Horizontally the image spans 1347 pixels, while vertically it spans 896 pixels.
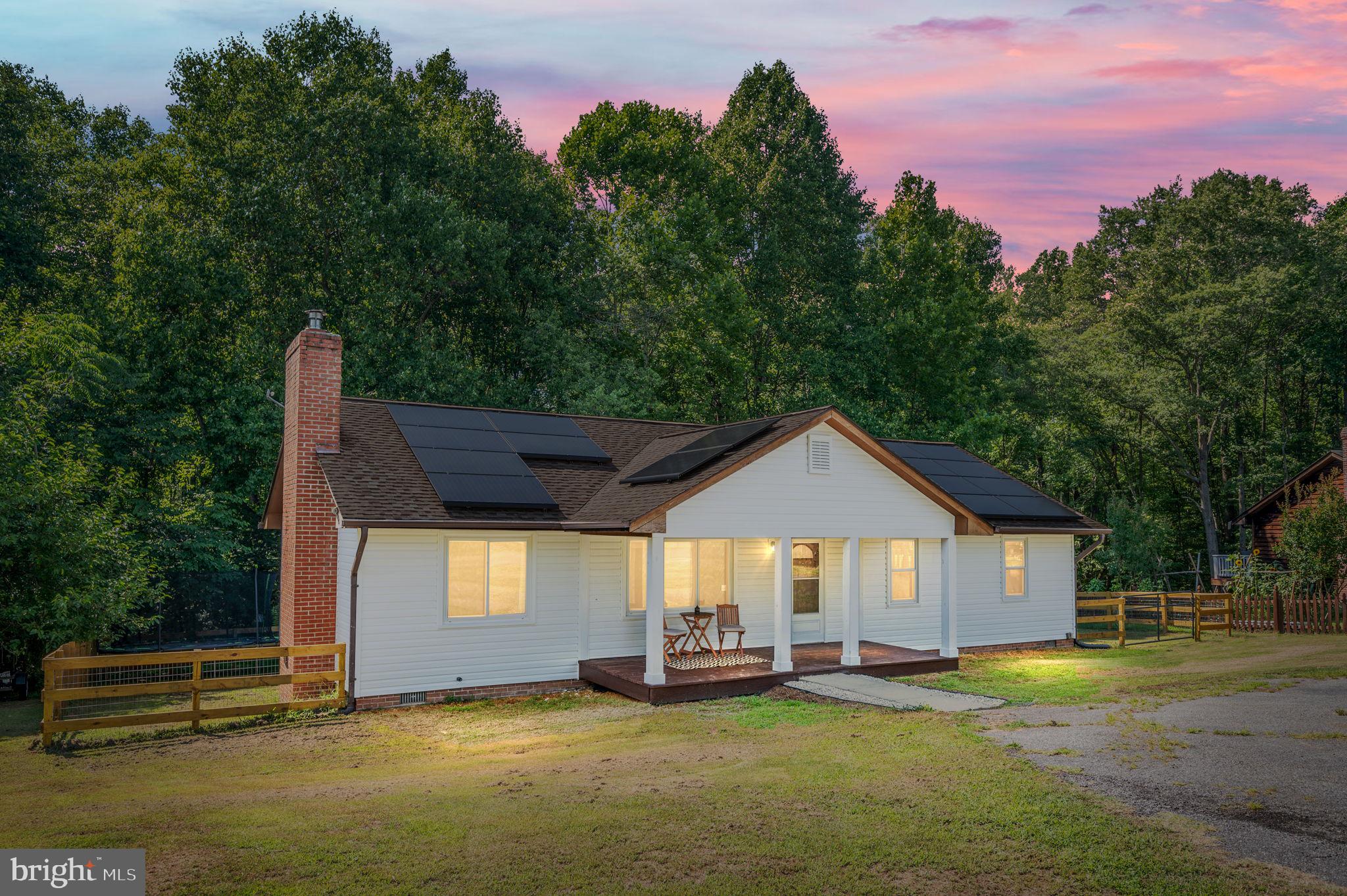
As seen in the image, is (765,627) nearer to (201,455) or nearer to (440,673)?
(440,673)

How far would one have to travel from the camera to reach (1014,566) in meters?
20.0

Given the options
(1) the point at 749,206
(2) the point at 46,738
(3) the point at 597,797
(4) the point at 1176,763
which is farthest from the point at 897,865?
(1) the point at 749,206

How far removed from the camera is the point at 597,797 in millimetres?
7953

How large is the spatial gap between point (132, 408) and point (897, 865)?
88.4 ft

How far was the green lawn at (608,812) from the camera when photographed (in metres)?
5.98

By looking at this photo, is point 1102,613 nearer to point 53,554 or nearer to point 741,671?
point 741,671

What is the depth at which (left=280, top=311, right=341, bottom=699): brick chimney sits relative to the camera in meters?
13.6

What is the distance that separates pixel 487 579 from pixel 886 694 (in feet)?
21.5

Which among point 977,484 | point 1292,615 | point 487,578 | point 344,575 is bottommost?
point 1292,615

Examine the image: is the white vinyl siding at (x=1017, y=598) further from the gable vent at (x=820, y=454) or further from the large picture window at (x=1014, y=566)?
the gable vent at (x=820, y=454)

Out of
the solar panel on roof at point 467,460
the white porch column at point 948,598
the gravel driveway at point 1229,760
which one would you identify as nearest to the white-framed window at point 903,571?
the white porch column at point 948,598

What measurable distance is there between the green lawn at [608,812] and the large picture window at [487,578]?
2.58 meters

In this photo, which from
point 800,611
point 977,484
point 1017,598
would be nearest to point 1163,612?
point 1017,598

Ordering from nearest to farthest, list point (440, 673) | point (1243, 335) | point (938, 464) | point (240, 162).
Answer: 1. point (440, 673)
2. point (938, 464)
3. point (240, 162)
4. point (1243, 335)
